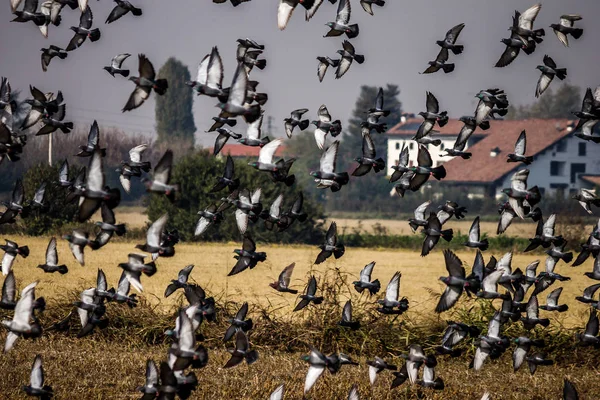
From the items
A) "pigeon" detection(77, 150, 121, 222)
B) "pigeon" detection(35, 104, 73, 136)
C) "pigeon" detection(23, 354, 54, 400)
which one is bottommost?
"pigeon" detection(23, 354, 54, 400)

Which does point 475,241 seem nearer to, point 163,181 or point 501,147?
point 163,181

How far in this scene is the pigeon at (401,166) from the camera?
385 inches

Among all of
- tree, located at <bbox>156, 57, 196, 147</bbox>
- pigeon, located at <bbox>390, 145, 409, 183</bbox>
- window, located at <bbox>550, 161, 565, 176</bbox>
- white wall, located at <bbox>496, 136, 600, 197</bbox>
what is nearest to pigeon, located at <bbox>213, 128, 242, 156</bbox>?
pigeon, located at <bbox>390, 145, 409, 183</bbox>

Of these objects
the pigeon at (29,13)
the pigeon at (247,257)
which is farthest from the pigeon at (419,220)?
the pigeon at (29,13)

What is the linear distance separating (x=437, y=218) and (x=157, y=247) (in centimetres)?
337

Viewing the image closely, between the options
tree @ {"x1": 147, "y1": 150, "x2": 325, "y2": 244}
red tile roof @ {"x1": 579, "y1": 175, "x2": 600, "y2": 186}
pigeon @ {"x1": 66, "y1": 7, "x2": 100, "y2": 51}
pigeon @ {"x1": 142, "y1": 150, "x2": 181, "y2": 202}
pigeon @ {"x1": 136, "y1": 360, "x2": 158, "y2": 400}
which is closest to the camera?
pigeon @ {"x1": 142, "y1": 150, "x2": 181, "y2": 202}

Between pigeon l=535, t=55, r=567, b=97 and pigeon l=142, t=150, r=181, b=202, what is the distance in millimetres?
4946

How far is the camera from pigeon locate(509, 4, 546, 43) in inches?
368

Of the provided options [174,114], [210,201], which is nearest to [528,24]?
[210,201]

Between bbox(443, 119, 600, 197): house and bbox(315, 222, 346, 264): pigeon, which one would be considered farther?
bbox(443, 119, 600, 197): house

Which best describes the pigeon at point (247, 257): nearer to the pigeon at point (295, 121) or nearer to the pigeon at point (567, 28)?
the pigeon at point (295, 121)

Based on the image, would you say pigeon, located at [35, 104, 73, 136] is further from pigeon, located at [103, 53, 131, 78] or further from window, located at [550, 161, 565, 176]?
window, located at [550, 161, 565, 176]

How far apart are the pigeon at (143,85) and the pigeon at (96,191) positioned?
63 centimetres

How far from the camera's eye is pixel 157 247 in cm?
822
